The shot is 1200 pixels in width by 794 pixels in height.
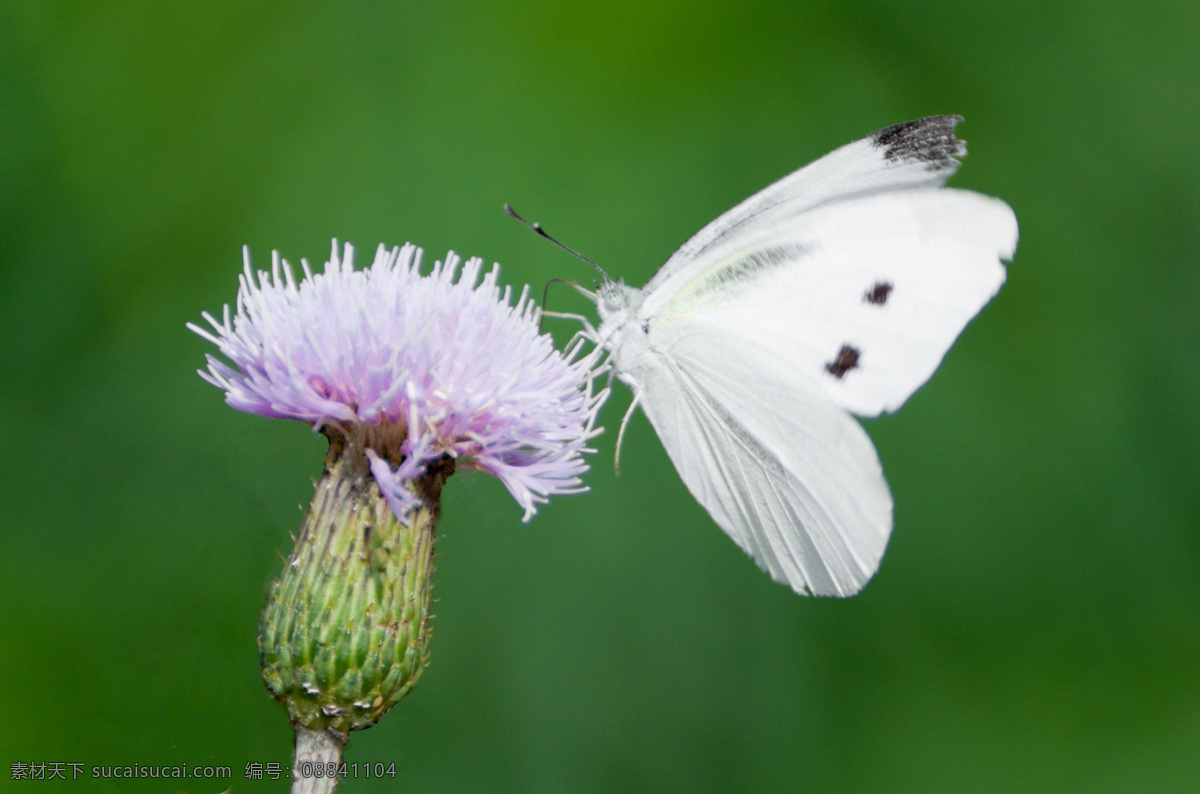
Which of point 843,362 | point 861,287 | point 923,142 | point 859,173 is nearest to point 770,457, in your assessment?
point 843,362

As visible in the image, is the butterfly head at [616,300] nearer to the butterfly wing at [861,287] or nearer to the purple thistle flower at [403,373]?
the butterfly wing at [861,287]

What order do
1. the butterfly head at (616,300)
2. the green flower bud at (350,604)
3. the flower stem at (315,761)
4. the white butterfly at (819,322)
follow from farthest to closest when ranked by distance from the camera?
1. the butterfly head at (616,300)
2. the white butterfly at (819,322)
3. the green flower bud at (350,604)
4. the flower stem at (315,761)

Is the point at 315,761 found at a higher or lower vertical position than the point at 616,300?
lower

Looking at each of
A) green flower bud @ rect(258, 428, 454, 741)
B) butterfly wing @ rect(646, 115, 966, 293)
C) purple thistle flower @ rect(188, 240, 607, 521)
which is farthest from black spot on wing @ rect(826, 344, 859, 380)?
green flower bud @ rect(258, 428, 454, 741)

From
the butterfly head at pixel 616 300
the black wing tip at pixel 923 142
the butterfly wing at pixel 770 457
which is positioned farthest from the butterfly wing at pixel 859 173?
the butterfly wing at pixel 770 457

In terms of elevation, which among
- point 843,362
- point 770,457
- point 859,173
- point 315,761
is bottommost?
point 315,761

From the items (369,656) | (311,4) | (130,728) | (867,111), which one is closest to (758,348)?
(369,656)

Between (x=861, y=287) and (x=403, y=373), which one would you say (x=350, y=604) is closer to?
(x=403, y=373)
